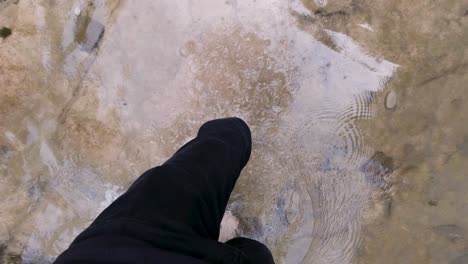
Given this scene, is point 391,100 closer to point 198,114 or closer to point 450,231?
point 450,231

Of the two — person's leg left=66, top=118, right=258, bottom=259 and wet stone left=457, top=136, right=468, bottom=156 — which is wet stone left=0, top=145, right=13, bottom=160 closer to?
person's leg left=66, top=118, right=258, bottom=259

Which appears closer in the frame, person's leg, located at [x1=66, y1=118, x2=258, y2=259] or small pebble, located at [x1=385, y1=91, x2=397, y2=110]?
person's leg, located at [x1=66, y1=118, x2=258, y2=259]

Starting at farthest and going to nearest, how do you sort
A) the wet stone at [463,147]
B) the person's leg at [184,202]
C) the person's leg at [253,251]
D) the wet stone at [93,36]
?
the wet stone at [93,36] → the wet stone at [463,147] → the person's leg at [253,251] → the person's leg at [184,202]

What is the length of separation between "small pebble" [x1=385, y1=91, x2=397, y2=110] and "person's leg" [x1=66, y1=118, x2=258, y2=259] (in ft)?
2.56

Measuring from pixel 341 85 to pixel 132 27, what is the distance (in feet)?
3.37

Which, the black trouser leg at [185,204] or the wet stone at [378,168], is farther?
the wet stone at [378,168]

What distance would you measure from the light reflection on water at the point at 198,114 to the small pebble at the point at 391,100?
6 cm

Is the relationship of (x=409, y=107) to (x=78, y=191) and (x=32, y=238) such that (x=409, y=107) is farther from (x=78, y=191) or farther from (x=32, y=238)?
(x=32, y=238)

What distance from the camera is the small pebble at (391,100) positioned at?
67.2 inches

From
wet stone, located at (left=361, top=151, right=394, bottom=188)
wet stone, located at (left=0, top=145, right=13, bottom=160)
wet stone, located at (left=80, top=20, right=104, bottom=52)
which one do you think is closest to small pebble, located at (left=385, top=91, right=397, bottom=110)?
wet stone, located at (left=361, top=151, right=394, bottom=188)

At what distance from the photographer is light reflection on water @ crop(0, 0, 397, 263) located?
174 cm

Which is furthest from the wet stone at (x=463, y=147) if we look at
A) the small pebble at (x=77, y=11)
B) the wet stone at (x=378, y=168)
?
the small pebble at (x=77, y=11)

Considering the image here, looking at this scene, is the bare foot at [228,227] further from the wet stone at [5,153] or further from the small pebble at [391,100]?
the wet stone at [5,153]

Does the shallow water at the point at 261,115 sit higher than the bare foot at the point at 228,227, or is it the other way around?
the shallow water at the point at 261,115
